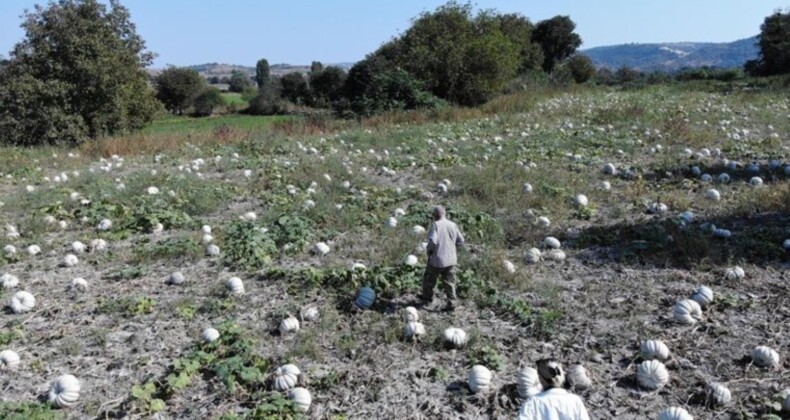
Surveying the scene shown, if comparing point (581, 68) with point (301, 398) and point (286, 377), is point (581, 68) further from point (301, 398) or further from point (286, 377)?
point (301, 398)

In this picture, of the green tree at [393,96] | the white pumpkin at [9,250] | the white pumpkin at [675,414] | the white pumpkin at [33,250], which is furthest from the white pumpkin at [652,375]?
the green tree at [393,96]

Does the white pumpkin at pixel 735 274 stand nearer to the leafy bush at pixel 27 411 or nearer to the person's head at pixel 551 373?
the person's head at pixel 551 373

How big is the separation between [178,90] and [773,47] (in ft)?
146

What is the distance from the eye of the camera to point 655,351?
→ 387 cm

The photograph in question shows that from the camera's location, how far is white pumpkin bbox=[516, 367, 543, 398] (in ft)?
11.5

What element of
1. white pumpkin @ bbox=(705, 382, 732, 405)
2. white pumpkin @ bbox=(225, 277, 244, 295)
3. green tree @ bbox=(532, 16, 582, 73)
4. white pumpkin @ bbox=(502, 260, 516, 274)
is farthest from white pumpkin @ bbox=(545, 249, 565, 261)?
green tree @ bbox=(532, 16, 582, 73)

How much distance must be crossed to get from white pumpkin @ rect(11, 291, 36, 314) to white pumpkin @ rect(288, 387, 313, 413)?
9.16ft

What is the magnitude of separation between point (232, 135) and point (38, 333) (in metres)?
11.2

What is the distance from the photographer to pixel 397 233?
6.66 meters

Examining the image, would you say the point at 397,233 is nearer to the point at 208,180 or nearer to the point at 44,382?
the point at 44,382

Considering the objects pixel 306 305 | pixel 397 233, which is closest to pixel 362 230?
pixel 397 233

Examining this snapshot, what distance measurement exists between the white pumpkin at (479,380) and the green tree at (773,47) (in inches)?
Answer: 1404

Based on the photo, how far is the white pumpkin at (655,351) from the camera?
3867 millimetres

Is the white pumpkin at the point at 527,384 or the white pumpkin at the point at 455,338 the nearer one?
the white pumpkin at the point at 527,384
